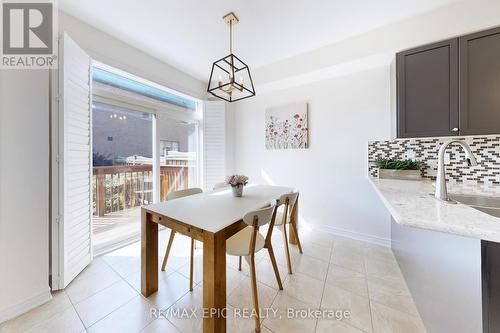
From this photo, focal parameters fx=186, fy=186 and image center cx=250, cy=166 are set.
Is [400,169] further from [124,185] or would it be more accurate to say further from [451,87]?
[124,185]

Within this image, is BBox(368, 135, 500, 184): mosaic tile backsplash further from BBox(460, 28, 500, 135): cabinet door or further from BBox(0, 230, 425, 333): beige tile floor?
BBox(0, 230, 425, 333): beige tile floor

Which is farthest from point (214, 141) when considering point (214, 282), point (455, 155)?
point (455, 155)

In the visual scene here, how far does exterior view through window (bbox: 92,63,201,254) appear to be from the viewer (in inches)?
88.3

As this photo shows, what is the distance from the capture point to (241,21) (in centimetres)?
195

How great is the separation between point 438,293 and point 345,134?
1.93m

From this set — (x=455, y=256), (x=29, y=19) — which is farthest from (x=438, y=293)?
(x=29, y=19)

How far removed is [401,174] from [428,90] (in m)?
0.83

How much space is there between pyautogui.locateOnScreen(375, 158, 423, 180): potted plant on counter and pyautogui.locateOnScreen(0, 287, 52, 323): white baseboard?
3.28m

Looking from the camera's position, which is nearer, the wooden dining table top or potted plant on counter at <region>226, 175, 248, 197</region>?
the wooden dining table top

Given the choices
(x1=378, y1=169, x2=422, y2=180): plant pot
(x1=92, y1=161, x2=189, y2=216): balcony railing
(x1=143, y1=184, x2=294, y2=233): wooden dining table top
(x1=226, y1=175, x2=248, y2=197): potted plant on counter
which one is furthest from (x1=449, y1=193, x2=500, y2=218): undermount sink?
(x1=92, y1=161, x2=189, y2=216): balcony railing

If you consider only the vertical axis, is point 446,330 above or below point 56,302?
above

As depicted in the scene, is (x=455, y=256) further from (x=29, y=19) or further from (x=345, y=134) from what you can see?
(x=29, y=19)

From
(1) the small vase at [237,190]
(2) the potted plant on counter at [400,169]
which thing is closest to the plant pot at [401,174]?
(2) the potted plant on counter at [400,169]

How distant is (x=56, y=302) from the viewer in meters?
1.46
